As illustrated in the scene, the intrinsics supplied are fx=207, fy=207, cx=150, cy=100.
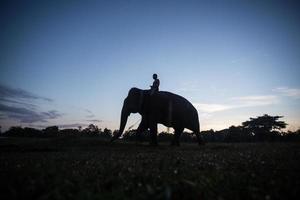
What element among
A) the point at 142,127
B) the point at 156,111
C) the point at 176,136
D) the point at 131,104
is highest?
the point at 131,104

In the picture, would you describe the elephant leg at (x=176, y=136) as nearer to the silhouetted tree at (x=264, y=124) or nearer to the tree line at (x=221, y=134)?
the tree line at (x=221, y=134)

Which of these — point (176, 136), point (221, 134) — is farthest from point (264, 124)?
point (176, 136)

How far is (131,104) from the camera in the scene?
16.4 meters

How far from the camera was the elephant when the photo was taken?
52.5ft

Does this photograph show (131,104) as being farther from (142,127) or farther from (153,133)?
(153,133)

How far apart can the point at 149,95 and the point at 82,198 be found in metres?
14.2

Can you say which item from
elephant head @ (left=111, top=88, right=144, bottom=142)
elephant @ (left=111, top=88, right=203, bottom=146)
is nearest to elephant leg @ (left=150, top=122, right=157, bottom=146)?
elephant @ (left=111, top=88, right=203, bottom=146)

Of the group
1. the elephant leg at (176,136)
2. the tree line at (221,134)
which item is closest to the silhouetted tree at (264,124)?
the tree line at (221,134)

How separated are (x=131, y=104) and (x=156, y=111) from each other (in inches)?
82.4

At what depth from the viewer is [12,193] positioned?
7.63ft

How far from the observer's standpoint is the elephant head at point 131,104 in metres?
16.3

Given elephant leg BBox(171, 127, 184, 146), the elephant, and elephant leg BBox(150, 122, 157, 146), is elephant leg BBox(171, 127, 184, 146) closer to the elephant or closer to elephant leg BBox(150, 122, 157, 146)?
the elephant

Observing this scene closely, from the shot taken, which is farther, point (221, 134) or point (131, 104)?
point (221, 134)

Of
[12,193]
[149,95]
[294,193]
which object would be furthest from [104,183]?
[149,95]
